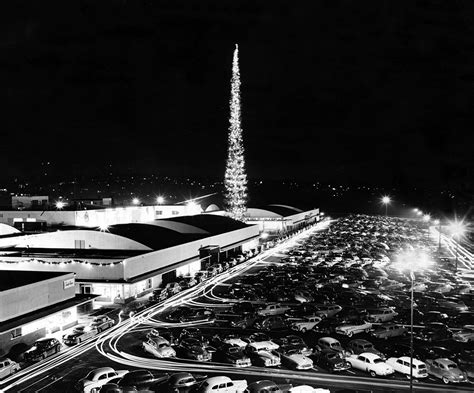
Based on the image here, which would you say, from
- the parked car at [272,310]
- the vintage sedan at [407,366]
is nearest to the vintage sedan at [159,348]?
the parked car at [272,310]

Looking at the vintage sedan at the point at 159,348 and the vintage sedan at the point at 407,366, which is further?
the vintage sedan at the point at 159,348

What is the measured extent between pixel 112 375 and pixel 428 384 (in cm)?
874

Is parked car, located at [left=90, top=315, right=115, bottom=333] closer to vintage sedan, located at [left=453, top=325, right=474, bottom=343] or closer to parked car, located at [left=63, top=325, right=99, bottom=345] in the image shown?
parked car, located at [left=63, top=325, right=99, bottom=345]

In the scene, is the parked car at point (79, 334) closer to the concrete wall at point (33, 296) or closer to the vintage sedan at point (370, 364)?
the concrete wall at point (33, 296)

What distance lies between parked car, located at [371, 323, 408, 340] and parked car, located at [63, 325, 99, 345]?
10.4 metres

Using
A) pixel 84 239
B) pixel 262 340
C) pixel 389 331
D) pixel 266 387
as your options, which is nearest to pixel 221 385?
pixel 266 387

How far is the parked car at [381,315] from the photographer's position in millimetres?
18891

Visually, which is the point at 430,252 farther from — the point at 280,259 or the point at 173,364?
the point at 173,364

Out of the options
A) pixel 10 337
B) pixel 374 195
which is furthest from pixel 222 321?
pixel 374 195

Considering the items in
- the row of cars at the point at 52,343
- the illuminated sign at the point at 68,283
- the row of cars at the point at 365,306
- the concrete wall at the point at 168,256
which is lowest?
the row of cars at the point at 365,306

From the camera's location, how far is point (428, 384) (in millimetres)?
12719

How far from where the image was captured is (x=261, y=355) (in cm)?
1442

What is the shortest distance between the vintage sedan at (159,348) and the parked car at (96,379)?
186 centimetres

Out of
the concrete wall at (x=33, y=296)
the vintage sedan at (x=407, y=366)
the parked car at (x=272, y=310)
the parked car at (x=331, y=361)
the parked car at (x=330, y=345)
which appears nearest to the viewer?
the vintage sedan at (x=407, y=366)
